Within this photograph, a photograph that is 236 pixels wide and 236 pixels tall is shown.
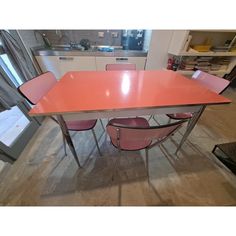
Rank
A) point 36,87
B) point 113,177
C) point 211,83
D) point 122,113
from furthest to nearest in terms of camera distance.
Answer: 1. point 211,83
2. point 113,177
3. point 36,87
4. point 122,113

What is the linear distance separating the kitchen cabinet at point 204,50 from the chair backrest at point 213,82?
97 centimetres

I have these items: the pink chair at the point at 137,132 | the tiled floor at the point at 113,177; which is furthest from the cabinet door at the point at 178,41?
the pink chair at the point at 137,132

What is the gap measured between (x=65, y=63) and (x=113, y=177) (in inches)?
83.8

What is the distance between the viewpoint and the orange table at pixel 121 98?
0.85m

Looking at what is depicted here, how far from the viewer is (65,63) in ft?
7.72

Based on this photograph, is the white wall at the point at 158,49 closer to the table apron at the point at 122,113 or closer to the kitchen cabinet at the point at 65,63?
the kitchen cabinet at the point at 65,63

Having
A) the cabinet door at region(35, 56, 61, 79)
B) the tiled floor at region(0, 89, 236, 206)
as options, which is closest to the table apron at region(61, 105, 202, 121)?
the tiled floor at region(0, 89, 236, 206)

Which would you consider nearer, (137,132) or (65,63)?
(137,132)

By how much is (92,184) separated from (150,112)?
2.77ft

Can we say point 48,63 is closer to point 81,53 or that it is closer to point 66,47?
point 66,47

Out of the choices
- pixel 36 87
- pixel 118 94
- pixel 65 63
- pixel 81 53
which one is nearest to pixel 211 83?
pixel 118 94

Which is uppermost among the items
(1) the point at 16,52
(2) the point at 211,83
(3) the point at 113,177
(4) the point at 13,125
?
(1) the point at 16,52

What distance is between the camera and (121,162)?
1389mm
